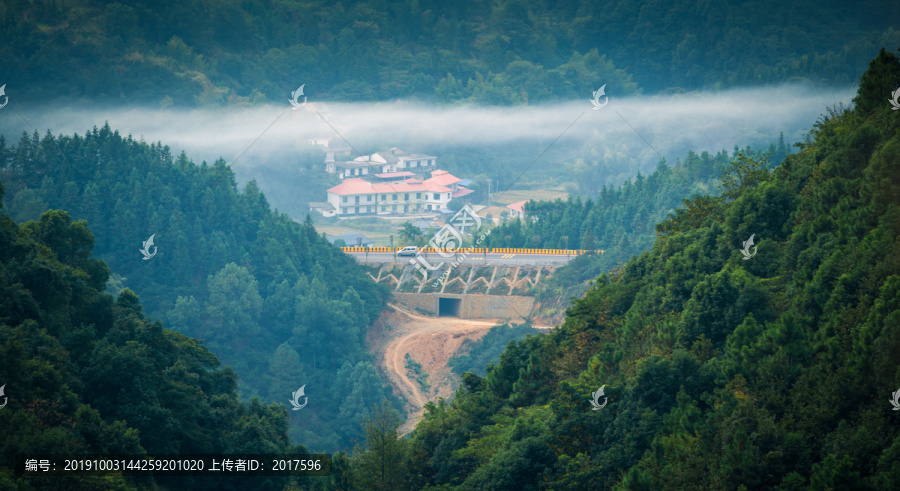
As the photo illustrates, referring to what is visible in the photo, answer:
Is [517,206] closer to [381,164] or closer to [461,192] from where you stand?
[461,192]

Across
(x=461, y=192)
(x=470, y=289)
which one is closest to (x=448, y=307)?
(x=470, y=289)

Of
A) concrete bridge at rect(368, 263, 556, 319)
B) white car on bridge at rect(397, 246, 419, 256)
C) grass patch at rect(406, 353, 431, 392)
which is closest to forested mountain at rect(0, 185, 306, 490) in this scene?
grass patch at rect(406, 353, 431, 392)

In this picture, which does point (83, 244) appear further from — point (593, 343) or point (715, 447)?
point (715, 447)

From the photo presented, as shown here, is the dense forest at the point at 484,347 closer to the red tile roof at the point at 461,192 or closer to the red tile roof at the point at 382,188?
the red tile roof at the point at 382,188

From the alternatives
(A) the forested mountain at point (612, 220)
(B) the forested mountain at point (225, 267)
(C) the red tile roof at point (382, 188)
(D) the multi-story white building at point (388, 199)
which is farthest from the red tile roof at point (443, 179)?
(B) the forested mountain at point (225, 267)

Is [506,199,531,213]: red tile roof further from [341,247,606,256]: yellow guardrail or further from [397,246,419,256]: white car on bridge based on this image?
[397,246,419,256]: white car on bridge

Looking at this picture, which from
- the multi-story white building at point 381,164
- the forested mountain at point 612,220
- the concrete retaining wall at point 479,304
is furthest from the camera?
the multi-story white building at point 381,164
